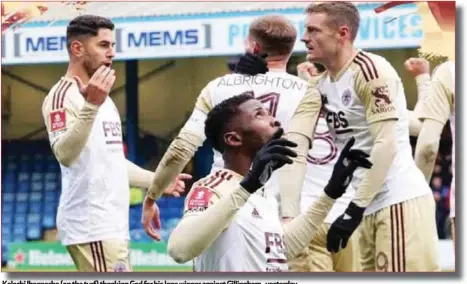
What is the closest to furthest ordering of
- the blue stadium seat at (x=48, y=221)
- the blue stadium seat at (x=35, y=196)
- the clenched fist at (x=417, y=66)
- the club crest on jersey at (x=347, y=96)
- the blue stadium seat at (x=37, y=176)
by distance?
the club crest on jersey at (x=347, y=96) → the clenched fist at (x=417, y=66) → the blue stadium seat at (x=37, y=176) → the blue stadium seat at (x=35, y=196) → the blue stadium seat at (x=48, y=221)

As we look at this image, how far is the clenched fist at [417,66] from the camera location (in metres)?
7.46

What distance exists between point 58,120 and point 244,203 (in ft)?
6.93

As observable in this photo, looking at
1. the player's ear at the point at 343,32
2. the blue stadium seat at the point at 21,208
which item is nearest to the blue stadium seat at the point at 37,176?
the blue stadium seat at the point at 21,208

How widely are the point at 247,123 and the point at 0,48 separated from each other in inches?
124

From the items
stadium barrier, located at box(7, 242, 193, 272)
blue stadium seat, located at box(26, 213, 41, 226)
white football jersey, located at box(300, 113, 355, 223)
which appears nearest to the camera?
white football jersey, located at box(300, 113, 355, 223)

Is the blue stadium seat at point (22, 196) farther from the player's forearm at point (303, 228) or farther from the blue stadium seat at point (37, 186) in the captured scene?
the player's forearm at point (303, 228)

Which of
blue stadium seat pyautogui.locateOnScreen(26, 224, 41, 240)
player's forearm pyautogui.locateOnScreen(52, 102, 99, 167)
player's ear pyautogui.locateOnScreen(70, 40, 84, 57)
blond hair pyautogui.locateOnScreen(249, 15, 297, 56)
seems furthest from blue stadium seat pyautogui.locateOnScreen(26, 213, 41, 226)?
blond hair pyautogui.locateOnScreen(249, 15, 297, 56)

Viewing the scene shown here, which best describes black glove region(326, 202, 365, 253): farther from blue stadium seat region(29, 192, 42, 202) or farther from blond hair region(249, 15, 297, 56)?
blue stadium seat region(29, 192, 42, 202)

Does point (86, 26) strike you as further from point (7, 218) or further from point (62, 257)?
point (7, 218)

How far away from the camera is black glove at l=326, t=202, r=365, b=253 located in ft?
18.8

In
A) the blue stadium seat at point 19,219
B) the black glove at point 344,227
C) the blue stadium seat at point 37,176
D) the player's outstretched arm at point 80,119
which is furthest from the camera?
the blue stadium seat at point 37,176

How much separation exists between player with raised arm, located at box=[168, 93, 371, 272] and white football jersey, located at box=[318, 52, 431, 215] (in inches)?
37.8

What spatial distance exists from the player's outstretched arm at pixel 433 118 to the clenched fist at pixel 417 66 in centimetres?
71

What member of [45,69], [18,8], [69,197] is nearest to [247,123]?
[69,197]
